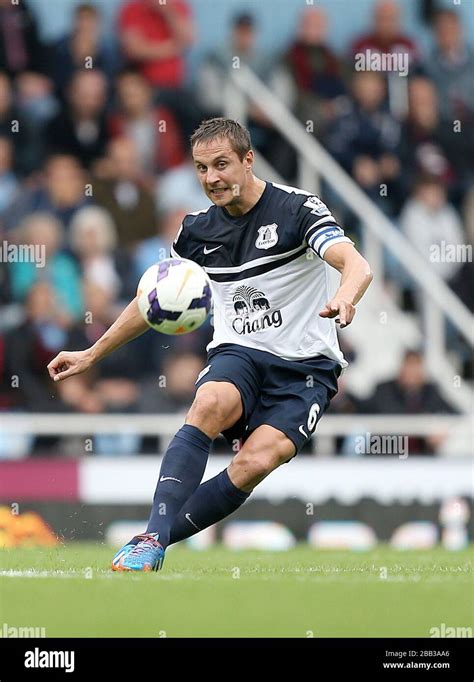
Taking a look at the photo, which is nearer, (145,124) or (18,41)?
(145,124)

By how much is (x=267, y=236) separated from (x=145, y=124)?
7.34 metres

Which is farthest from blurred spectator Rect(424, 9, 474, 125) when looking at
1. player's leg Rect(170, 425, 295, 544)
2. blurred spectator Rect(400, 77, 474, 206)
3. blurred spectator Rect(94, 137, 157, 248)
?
player's leg Rect(170, 425, 295, 544)

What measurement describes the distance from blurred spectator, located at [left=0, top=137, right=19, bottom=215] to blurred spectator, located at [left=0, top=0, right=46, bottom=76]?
3.06 ft

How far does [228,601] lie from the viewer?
6.38 m

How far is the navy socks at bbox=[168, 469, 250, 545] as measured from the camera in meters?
7.13

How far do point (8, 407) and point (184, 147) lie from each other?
3245 mm

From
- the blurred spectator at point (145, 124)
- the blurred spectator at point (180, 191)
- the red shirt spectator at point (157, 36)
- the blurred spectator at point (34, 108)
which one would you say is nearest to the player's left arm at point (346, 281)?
the blurred spectator at point (180, 191)

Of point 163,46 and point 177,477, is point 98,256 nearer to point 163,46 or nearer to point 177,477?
point 163,46

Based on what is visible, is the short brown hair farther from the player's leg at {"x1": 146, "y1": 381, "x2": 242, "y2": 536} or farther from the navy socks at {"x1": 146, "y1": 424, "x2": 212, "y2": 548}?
the navy socks at {"x1": 146, "y1": 424, "x2": 212, "y2": 548}

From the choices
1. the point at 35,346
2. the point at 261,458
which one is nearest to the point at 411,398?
the point at 35,346

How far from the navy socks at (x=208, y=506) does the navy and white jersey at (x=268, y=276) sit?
2.47ft

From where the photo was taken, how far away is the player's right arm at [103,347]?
289 inches

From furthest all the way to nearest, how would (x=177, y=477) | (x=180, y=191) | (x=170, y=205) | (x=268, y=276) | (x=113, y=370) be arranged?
(x=180, y=191) < (x=170, y=205) < (x=113, y=370) < (x=268, y=276) < (x=177, y=477)

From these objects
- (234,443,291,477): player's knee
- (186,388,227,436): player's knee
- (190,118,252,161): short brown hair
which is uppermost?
(190,118,252,161): short brown hair
